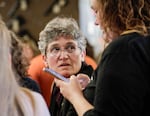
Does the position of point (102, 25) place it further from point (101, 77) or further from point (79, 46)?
point (79, 46)

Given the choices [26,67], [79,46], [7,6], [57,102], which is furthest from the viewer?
[7,6]

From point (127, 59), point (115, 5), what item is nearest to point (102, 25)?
point (115, 5)

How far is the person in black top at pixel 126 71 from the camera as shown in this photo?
1423mm

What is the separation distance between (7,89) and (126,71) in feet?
1.36

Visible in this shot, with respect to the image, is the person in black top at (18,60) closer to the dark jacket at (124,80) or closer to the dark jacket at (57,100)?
the dark jacket at (57,100)

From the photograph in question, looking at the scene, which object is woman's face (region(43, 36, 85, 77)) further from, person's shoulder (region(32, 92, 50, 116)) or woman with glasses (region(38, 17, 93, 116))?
person's shoulder (region(32, 92, 50, 116))

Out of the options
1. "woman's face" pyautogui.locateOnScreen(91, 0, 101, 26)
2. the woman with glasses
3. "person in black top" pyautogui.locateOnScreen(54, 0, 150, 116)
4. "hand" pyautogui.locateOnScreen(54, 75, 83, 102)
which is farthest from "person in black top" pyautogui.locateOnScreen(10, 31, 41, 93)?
"person in black top" pyautogui.locateOnScreen(54, 0, 150, 116)

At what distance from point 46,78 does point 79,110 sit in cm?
121

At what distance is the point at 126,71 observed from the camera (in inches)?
56.4

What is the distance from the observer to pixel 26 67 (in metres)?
2.71

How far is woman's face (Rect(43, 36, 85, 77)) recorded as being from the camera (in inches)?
89.3

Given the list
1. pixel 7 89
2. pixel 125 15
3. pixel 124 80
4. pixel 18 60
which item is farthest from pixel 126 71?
pixel 18 60

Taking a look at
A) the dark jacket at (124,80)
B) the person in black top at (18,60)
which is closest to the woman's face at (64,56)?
the person in black top at (18,60)

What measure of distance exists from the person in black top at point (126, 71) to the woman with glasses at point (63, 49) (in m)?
0.74
